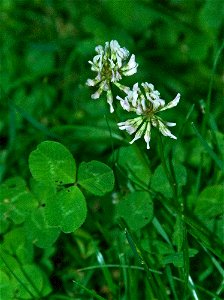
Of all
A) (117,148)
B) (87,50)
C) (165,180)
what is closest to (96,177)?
(165,180)

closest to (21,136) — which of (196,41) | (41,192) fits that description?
(41,192)

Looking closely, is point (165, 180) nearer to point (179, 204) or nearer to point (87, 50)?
point (179, 204)

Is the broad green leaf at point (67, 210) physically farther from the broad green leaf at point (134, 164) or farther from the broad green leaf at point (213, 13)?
the broad green leaf at point (213, 13)

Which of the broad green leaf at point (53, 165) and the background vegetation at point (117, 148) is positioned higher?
the broad green leaf at point (53, 165)

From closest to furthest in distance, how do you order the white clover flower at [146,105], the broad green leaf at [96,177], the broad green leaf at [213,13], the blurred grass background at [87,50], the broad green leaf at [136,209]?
the white clover flower at [146,105], the broad green leaf at [96,177], the broad green leaf at [136,209], the blurred grass background at [87,50], the broad green leaf at [213,13]

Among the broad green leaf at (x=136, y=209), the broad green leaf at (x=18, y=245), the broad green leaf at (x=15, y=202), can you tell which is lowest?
the broad green leaf at (x=18, y=245)

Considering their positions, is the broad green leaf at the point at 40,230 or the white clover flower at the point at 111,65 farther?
the broad green leaf at the point at 40,230

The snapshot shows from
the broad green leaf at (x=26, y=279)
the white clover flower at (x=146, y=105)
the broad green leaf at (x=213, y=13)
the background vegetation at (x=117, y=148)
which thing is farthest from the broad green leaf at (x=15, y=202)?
the broad green leaf at (x=213, y=13)
